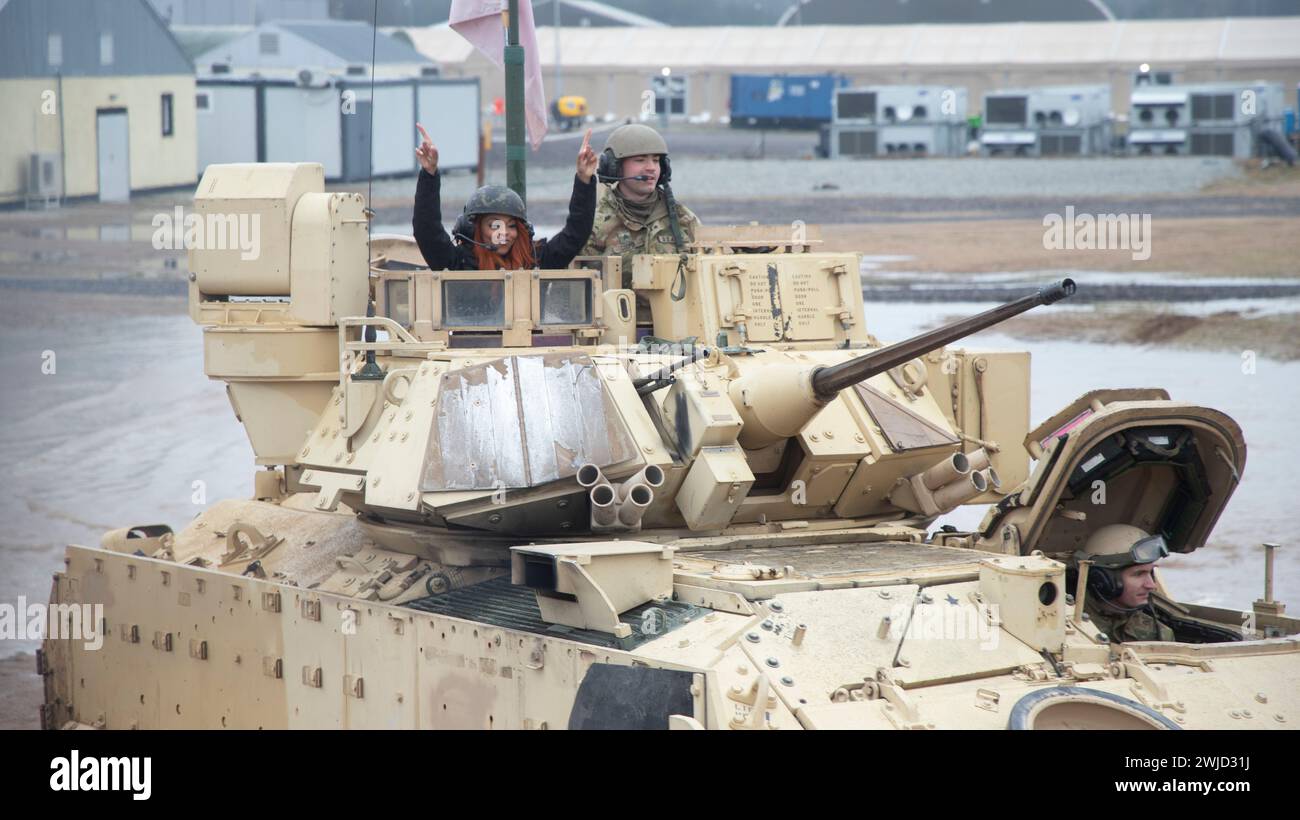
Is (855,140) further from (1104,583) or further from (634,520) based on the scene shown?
(634,520)

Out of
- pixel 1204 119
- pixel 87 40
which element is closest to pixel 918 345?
pixel 87 40

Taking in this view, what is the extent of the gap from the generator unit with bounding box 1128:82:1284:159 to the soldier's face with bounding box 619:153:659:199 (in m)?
36.4

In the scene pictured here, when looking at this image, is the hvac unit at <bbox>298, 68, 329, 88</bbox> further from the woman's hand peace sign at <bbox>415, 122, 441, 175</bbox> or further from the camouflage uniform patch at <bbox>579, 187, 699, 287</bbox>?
the woman's hand peace sign at <bbox>415, 122, 441, 175</bbox>

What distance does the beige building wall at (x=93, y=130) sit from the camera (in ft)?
79.9

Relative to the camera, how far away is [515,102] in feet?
57.5

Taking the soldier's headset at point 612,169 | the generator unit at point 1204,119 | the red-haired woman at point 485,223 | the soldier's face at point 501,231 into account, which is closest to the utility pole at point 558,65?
the generator unit at point 1204,119

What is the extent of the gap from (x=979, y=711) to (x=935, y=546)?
246cm

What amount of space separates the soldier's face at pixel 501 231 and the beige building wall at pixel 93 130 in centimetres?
1107

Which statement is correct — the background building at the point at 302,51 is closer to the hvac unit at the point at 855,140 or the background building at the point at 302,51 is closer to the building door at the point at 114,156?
the building door at the point at 114,156

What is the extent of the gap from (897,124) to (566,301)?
42.4 meters

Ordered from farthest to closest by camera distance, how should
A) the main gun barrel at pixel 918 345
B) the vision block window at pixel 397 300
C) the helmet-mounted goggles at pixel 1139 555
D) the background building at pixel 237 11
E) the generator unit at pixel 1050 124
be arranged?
the generator unit at pixel 1050 124, the background building at pixel 237 11, the vision block window at pixel 397 300, the helmet-mounted goggles at pixel 1139 555, the main gun barrel at pixel 918 345

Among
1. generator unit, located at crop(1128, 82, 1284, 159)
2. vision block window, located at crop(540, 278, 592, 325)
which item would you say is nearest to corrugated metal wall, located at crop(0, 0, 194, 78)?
vision block window, located at crop(540, 278, 592, 325)

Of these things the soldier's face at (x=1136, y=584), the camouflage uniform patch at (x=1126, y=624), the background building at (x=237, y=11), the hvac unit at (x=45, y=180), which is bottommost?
the camouflage uniform patch at (x=1126, y=624)

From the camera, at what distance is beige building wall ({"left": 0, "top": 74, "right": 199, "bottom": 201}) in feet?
79.9
